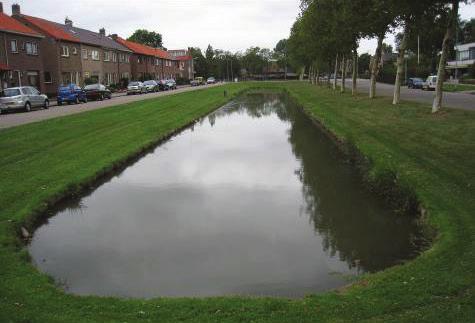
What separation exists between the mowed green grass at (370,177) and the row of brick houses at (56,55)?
25.9 metres

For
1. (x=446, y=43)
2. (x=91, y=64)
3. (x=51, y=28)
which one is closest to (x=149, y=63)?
(x=91, y=64)

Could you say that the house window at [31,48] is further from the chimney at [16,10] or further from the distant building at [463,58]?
the distant building at [463,58]

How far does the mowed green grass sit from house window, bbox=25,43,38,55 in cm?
2824

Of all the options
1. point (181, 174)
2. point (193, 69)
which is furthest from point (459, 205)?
point (193, 69)

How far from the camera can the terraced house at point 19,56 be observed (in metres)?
42.6

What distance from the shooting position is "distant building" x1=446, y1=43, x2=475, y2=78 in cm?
8789

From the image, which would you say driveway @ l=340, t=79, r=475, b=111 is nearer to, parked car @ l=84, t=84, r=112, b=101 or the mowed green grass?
the mowed green grass

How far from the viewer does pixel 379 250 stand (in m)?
8.04

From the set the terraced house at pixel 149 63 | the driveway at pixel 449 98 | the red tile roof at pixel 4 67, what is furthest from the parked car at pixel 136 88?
the driveway at pixel 449 98

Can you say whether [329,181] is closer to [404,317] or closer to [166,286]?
[166,286]

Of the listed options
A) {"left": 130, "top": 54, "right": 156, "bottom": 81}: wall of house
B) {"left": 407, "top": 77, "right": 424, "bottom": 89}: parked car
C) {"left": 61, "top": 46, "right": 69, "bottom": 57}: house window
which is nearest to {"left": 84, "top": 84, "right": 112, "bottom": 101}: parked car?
{"left": 61, "top": 46, "right": 69, "bottom": 57}: house window

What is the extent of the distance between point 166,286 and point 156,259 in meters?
1.01

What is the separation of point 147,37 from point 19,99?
117 metres

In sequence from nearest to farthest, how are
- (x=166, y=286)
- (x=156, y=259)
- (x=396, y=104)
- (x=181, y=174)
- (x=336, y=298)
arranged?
(x=336, y=298) → (x=166, y=286) → (x=156, y=259) → (x=181, y=174) → (x=396, y=104)
